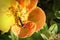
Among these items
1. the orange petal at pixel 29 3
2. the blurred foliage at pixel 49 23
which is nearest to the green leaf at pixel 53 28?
the blurred foliage at pixel 49 23

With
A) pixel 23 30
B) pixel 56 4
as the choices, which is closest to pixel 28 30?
pixel 23 30

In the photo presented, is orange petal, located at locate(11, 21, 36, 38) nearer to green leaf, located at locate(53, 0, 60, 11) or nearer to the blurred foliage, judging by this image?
the blurred foliage

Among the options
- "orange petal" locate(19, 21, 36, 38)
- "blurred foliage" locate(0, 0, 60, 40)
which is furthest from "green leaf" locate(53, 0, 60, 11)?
"orange petal" locate(19, 21, 36, 38)

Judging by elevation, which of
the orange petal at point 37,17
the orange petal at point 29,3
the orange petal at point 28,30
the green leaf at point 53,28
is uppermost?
the orange petal at point 29,3

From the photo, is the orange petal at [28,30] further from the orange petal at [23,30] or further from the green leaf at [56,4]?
the green leaf at [56,4]

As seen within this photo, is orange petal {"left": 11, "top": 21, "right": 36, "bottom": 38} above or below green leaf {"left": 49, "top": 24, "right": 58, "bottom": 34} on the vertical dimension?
above

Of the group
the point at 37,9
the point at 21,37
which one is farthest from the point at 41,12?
the point at 21,37
